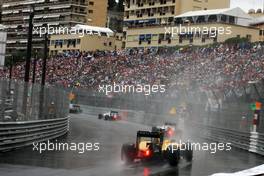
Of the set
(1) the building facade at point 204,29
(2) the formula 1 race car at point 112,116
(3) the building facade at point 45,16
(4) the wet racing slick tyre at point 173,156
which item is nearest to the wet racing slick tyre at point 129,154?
(4) the wet racing slick tyre at point 173,156

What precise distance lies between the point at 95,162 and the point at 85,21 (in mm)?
101743

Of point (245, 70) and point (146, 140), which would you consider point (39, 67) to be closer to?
point (245, 70)

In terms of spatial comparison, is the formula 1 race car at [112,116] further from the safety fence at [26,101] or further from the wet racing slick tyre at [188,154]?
the wet racing slick tyre at [188,154]

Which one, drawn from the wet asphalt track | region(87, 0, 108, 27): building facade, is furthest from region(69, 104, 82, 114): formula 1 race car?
region(87, 0, 108, 27): building facade

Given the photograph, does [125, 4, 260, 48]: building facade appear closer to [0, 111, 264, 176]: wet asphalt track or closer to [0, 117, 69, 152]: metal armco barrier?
[0, 117, 69, 152]: metal armco barrier

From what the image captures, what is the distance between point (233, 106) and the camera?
28094 mm

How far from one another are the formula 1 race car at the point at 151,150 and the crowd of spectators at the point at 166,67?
17.1 metres

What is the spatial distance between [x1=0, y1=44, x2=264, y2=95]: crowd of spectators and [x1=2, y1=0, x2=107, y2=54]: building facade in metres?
43.3

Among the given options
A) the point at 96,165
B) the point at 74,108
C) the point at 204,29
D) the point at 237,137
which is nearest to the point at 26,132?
the point at 96,165

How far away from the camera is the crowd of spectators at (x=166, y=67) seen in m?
40.3

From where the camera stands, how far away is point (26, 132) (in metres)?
21.5

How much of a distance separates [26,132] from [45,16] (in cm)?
10069

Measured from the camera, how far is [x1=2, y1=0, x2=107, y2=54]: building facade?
11722 cm

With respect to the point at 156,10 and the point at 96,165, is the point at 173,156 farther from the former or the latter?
the point at 156,10
